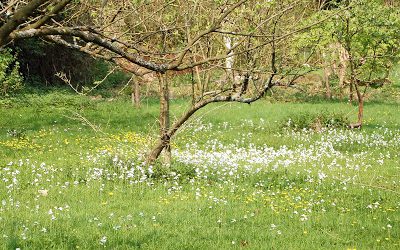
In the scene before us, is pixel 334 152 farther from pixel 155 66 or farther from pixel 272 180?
pixel 155 66

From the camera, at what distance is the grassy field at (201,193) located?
8.35 metres

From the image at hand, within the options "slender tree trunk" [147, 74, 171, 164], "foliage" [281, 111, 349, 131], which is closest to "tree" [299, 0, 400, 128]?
"foliage" [281, 111, 349, 131]

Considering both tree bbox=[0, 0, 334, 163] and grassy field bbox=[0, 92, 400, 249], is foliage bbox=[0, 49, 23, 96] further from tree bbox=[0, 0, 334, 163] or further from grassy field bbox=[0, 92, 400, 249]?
tree bbox=[0, 0, 334, 163]

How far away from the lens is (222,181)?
12.6 m

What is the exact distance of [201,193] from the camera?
11.3 metres

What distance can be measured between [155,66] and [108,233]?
3388mm

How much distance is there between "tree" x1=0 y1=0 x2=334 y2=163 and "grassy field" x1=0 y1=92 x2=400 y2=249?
3.17 feet

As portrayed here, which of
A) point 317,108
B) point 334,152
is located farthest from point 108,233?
point 317,108

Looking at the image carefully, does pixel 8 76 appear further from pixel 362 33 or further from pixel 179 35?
pixel 179 35

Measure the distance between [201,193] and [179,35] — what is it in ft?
11.0

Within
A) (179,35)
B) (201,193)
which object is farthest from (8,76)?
(201,193)

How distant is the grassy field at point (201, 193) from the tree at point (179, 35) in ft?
3.17

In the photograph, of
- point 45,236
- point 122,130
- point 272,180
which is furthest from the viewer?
point 122,130

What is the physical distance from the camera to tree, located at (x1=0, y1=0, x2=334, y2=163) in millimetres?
5562
